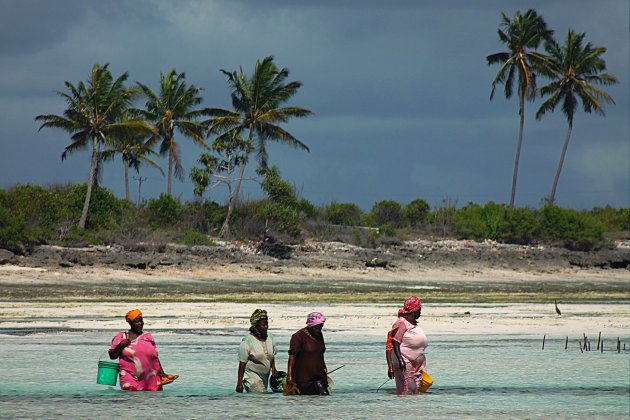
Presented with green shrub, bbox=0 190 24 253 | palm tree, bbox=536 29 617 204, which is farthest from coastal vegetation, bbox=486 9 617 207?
green shrub, bbox=0 190 24 253

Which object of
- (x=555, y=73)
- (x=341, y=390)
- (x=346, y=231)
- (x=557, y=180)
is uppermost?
(x=555, y=73)

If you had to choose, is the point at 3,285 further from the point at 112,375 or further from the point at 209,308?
the point at 112,375

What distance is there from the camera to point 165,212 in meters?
53.6

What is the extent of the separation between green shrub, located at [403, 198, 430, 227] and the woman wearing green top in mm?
53521

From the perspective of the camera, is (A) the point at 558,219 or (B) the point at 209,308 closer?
(B) the point at 209,308

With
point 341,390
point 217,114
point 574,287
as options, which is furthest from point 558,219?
point 341,390

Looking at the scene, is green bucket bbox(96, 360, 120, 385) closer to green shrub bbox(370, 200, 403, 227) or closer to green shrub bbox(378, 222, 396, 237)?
green shrub bbox(378, 222, 396, 237)

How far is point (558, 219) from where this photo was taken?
5903cm

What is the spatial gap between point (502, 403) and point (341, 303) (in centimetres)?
1733

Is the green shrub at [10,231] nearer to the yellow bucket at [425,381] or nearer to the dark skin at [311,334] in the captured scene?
the dark skin at [311,334]

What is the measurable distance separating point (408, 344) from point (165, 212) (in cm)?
4159

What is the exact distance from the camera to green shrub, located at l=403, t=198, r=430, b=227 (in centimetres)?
6744

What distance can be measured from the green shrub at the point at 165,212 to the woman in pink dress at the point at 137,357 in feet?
131

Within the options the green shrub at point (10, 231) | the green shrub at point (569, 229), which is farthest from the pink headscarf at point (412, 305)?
the green shrub at point (569, 229)
